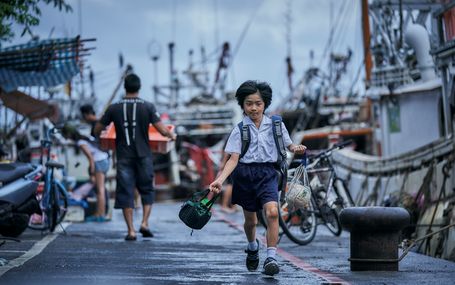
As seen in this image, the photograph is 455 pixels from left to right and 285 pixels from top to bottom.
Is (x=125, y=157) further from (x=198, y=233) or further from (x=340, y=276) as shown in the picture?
(x=340, y=276)

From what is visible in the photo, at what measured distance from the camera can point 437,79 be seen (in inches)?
802

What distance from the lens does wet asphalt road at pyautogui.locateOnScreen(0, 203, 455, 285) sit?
7.86m

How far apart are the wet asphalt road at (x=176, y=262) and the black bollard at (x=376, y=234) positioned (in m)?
0.18

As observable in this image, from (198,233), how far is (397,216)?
584 cm

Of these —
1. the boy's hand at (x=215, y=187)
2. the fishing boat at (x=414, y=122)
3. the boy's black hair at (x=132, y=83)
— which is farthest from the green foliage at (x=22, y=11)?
the fishing boat at (x=414, y=122)

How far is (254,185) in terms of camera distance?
8.77m

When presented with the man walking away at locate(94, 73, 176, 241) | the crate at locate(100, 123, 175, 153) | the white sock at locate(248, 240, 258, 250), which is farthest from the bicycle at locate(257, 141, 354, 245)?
the white sock at locate(248, 240, 258, 250)

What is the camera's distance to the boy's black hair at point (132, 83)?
41.2 ft

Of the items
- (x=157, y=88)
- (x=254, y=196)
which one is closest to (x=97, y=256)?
(x=254, y=196)

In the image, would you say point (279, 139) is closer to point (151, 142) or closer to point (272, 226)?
point (272, 226)

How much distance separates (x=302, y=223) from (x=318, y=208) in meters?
0.37

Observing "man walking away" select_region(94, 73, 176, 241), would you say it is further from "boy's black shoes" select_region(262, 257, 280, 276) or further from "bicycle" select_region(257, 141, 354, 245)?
"boy's black shoes" select_region(262, 257, 280, 276)

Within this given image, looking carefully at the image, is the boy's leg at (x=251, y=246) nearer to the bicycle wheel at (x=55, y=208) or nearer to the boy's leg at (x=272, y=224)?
the boy's leg at (x=272, y=224)

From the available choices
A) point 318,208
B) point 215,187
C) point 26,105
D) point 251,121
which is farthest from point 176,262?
point 26,105
